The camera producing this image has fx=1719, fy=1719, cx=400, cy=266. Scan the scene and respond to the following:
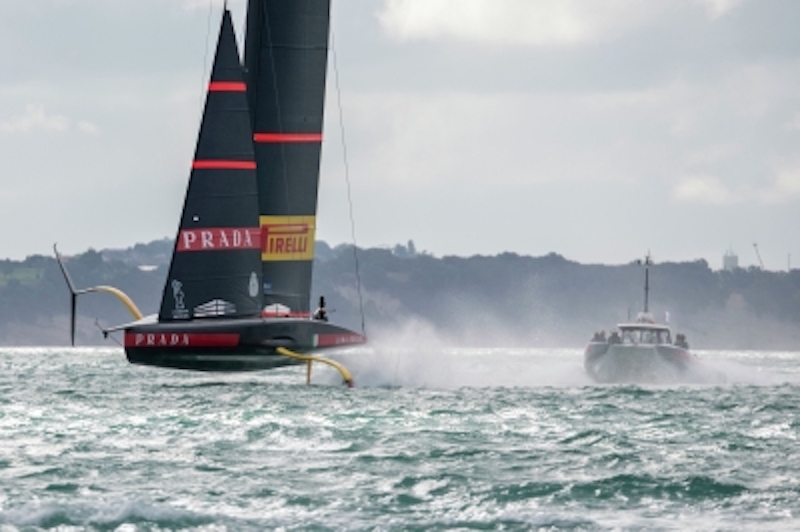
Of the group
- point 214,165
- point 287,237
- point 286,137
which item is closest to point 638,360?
point 287,237

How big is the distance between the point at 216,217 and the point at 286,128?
4.54 meters

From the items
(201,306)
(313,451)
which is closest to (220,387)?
(201,306)

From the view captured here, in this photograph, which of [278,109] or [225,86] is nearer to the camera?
[225,86]

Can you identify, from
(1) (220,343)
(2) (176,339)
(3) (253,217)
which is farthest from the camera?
(3) (253,217)

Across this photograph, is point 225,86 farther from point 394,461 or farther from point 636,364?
point 394,461

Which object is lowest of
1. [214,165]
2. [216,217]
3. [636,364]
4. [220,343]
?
[636,364]

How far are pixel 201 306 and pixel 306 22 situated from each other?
26.5 feet

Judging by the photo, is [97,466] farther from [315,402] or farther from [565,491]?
[315,402]

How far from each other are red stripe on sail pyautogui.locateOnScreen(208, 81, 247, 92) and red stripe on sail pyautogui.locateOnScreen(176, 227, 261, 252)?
3.05 m

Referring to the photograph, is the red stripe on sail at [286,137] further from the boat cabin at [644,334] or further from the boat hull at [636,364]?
the boat cabin at [644,334]

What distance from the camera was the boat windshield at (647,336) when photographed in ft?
169

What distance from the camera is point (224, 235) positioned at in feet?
122

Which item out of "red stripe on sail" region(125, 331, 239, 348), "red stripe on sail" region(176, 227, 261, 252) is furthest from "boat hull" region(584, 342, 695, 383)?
"red stripe on sail" region(125, 331, 239, 348)

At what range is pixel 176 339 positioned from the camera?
118 ft
